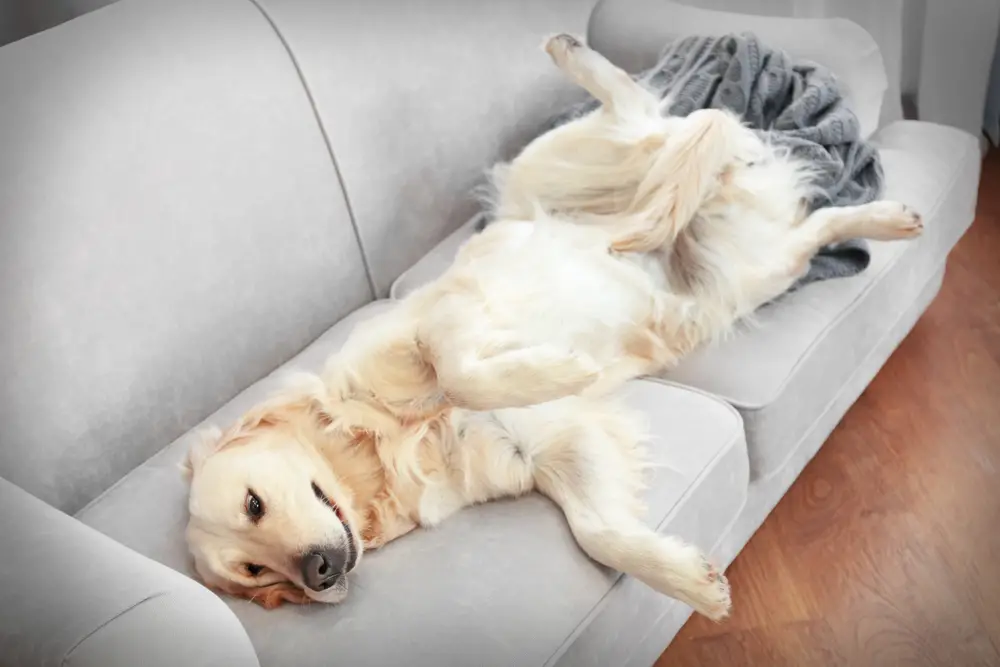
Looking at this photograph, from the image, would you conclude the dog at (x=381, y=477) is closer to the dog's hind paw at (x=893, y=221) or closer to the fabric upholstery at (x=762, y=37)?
the dog's hind paw at (x=893, y=221)

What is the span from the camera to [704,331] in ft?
5.91

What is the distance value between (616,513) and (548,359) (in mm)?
254

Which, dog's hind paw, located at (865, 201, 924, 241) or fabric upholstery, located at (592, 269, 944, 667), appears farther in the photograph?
dog's hind paw, located at (865, 201, 924, 241)

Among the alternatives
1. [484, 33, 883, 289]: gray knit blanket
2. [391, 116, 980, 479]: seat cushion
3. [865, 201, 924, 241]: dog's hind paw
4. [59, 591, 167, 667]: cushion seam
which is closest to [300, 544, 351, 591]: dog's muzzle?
[59, 591, 167, 667]: cushion seam

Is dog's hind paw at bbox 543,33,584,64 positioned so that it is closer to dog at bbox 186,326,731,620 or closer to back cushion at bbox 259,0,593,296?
back cushion at bbox 259,0,593,296

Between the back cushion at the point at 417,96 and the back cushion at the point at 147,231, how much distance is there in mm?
66

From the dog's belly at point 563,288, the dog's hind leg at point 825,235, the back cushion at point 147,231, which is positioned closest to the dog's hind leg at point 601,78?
the dog's belly at point 563,288

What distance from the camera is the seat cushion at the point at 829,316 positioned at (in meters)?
1.69

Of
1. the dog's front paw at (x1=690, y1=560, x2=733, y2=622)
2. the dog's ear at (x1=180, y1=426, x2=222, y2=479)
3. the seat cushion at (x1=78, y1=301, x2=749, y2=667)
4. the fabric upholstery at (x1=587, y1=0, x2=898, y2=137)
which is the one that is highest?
the fabric upholstery at (x1=587, y1=0, x2=898, y2=137)

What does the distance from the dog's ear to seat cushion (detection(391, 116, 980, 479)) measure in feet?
2.18

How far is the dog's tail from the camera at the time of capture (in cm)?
180

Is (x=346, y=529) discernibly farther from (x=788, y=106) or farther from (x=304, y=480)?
(x=788, y=106)

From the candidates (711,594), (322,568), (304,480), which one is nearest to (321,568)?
(322,568)

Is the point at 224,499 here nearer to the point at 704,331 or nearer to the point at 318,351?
the point at 318,351
